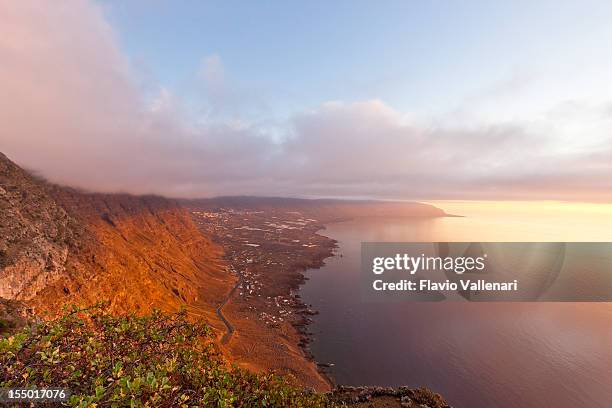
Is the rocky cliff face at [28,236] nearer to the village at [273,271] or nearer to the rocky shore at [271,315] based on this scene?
the rocky shore at [271,315]

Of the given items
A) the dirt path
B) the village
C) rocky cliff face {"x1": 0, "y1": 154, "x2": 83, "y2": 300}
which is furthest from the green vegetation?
the village

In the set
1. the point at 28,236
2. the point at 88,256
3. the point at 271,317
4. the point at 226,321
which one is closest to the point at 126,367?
the point at 28,236

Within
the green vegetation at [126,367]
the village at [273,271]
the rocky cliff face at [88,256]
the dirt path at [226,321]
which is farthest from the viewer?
the village at [273,271]

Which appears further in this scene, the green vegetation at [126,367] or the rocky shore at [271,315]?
the rocky shore at [271,315]

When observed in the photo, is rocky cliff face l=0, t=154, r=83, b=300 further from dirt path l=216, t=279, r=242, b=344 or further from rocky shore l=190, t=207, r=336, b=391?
rocky shore l=190, t=207, r=336, b=391

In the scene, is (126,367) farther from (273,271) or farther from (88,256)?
(273,271)

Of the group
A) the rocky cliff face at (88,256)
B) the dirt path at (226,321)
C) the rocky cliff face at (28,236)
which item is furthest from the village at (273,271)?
the rocky cliff face at (28,236)
